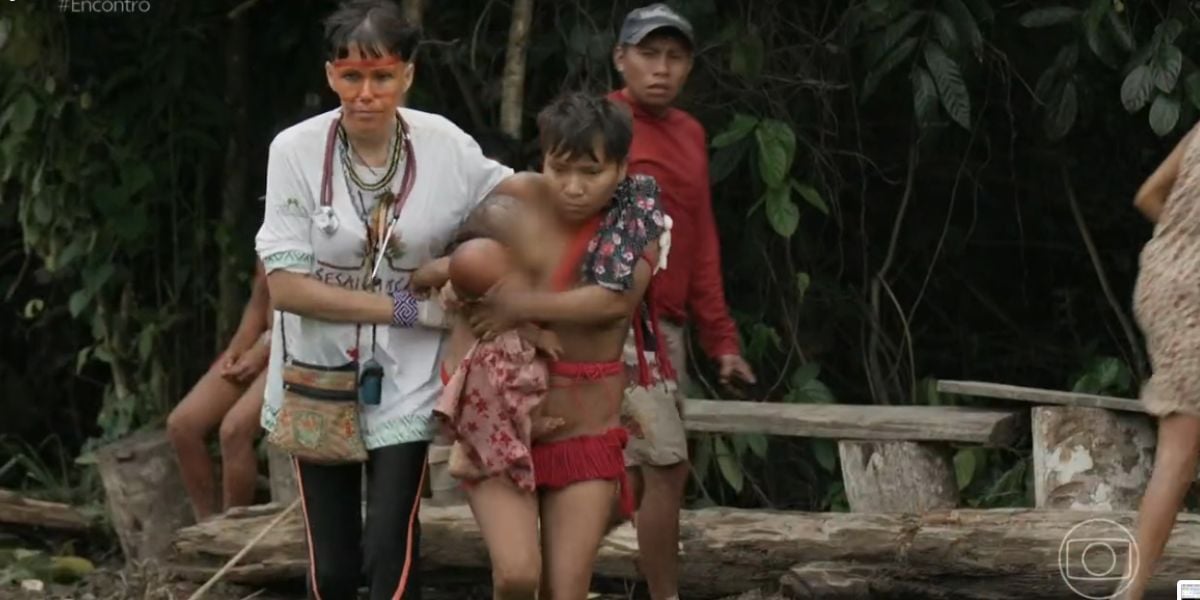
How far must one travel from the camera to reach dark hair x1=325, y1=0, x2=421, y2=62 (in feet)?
16.9

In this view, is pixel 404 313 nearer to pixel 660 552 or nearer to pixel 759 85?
pixel 660 552

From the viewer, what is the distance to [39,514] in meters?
8.55

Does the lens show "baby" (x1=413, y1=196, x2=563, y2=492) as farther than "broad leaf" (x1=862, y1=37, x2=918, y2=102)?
No

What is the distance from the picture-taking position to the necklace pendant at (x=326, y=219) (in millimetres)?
5125

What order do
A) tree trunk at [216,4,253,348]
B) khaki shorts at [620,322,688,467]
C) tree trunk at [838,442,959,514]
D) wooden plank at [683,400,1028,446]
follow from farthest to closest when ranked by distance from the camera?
tree trunk at [216,4,253,348]
tree trunk at [838,442,959,514]
wooden plank at [683,400,1028,446]
khaki shorts at [620,322,688,467]

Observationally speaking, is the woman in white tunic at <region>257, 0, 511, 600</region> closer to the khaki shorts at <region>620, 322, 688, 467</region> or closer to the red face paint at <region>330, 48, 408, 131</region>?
the red face paint at <region>330, 48, 408, 131</region>

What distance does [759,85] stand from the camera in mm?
8125

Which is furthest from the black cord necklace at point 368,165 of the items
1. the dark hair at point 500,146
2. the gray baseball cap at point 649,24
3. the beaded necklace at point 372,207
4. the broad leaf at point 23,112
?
the broad leaf at point 23,112

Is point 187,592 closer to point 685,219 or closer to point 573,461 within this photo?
point 685,219

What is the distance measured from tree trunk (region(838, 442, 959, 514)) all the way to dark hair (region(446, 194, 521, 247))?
2389 mm

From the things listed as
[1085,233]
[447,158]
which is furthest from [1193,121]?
[447,158]

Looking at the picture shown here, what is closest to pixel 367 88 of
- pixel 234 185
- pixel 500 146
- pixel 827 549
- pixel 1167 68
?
pixel 500 146

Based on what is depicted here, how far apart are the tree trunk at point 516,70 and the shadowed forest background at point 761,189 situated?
0.46 feet

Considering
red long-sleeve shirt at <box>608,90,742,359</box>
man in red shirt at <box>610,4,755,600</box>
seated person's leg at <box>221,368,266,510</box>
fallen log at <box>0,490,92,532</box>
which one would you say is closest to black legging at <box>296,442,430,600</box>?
man in red shirt at <box>610,4,755,600</box>
